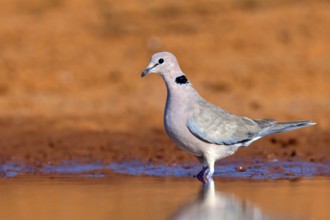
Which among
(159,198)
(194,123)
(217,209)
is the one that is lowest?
(217,209)

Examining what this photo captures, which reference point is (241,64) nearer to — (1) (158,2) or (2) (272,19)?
(2) (272,19)

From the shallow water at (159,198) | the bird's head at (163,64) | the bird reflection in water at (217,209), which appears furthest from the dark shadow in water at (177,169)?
the bird reflection in water at (217,209)

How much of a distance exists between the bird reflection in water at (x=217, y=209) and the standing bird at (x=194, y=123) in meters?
0.77

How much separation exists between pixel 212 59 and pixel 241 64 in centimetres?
54

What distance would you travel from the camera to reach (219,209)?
7.02m

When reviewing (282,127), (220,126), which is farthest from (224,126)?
(282,127)

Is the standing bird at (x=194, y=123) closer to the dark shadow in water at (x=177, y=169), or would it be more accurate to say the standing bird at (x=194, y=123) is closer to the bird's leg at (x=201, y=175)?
the bird's leg at (x=201, y=175)

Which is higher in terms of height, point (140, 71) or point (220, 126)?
point (140, 71)

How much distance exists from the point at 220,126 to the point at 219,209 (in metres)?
1.65

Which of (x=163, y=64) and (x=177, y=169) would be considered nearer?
(x=163, y=64)

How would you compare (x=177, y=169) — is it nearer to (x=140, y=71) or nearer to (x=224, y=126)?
(x=224, y=126)

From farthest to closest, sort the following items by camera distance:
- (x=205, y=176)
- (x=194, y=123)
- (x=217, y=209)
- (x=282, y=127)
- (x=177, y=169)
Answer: (x=177, y=169) < (x=282, y=127) < (x=205, y=176) < (x=194, y=123) < (x=217, y=209)

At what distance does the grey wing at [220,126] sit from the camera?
8.36 meters

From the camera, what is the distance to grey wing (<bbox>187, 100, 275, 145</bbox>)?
8359 mm
